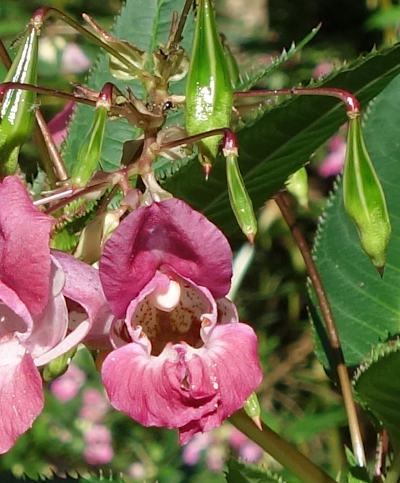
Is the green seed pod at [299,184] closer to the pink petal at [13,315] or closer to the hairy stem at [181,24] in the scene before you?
the hairy stem at [181,24]

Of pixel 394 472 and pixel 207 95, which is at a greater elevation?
pixel 207 95

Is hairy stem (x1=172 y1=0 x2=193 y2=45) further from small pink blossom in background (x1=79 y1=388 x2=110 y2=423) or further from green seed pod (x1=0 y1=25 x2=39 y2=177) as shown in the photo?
small pink blossom in background (x1=79 y1=388 x2=110 y2=423)

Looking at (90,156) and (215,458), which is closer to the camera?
(90,156)

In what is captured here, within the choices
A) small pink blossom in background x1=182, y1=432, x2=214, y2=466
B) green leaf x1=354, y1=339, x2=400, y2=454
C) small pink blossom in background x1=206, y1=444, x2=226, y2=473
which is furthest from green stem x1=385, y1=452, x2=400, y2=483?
small pink blossom in background x1=206, y1=444, x2=226, y2=473

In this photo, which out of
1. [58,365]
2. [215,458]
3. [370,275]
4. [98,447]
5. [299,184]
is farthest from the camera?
[98,447]

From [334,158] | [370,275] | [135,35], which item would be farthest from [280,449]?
[334,158]

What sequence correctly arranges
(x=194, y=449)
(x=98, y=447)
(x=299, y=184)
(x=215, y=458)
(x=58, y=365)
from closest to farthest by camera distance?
(x=58, y=365) < (x=299, y=184) < (x=194, y=449) < (x=215, y=458) < (x=98, y=447)

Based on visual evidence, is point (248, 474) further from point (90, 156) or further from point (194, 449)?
point (194, 449)
